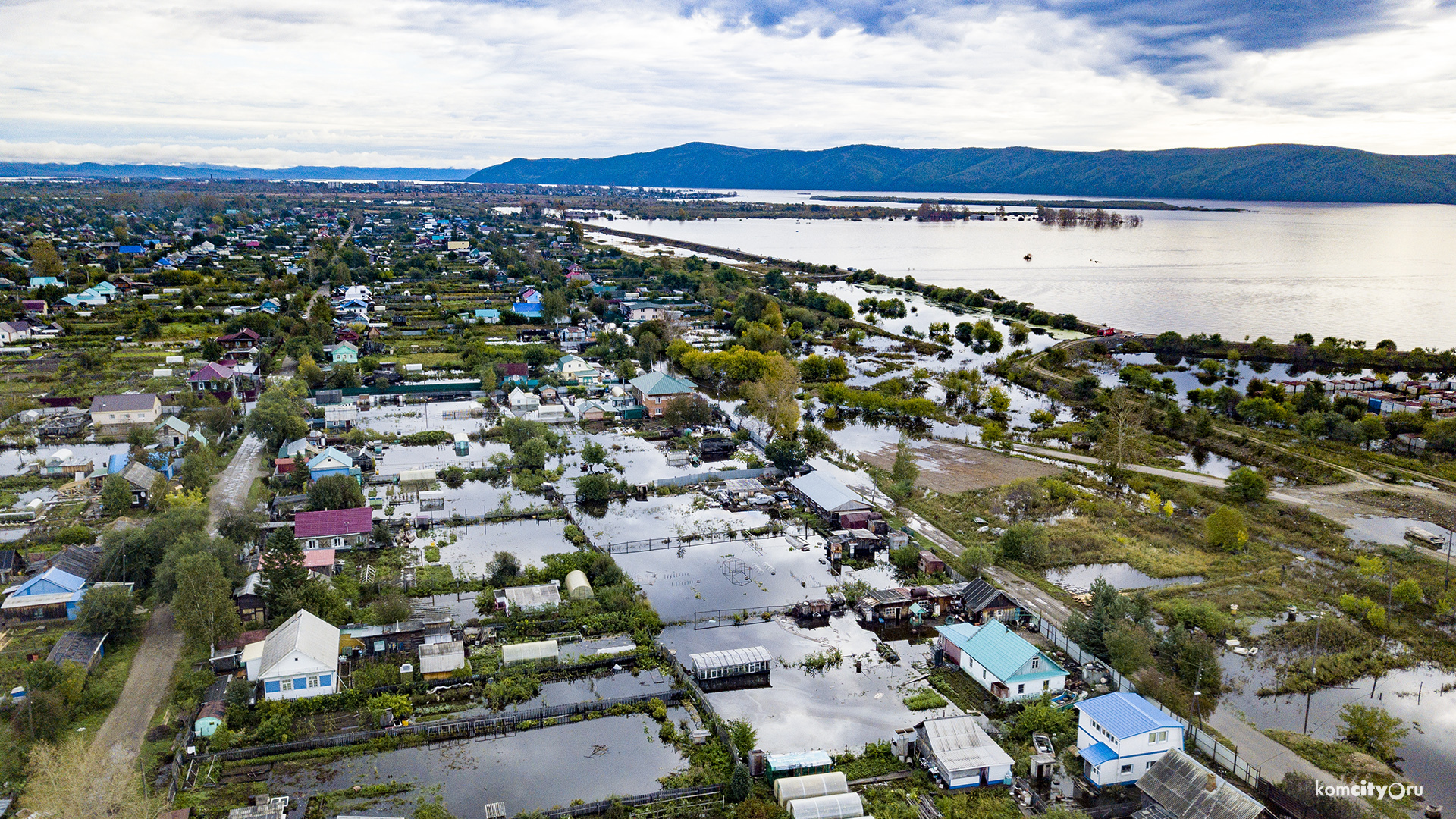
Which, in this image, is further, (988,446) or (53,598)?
(988,446)

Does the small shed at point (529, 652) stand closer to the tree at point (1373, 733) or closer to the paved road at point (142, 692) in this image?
the paved road at point (142, 692)

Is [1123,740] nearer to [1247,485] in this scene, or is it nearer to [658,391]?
[1247,485]

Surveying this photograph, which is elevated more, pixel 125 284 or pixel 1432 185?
pixel 1432 185

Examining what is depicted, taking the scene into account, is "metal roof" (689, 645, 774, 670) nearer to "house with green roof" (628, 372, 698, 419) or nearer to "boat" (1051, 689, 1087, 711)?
"boat" (1051, 689, 1087, 711)

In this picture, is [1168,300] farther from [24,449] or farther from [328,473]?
[24,449]

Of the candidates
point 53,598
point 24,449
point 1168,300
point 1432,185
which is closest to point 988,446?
point 53,598

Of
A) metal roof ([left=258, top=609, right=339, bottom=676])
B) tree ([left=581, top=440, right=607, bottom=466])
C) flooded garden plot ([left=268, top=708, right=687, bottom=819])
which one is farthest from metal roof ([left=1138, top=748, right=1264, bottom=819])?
tree ([left=581, top=440, right=607, bottom=466])
